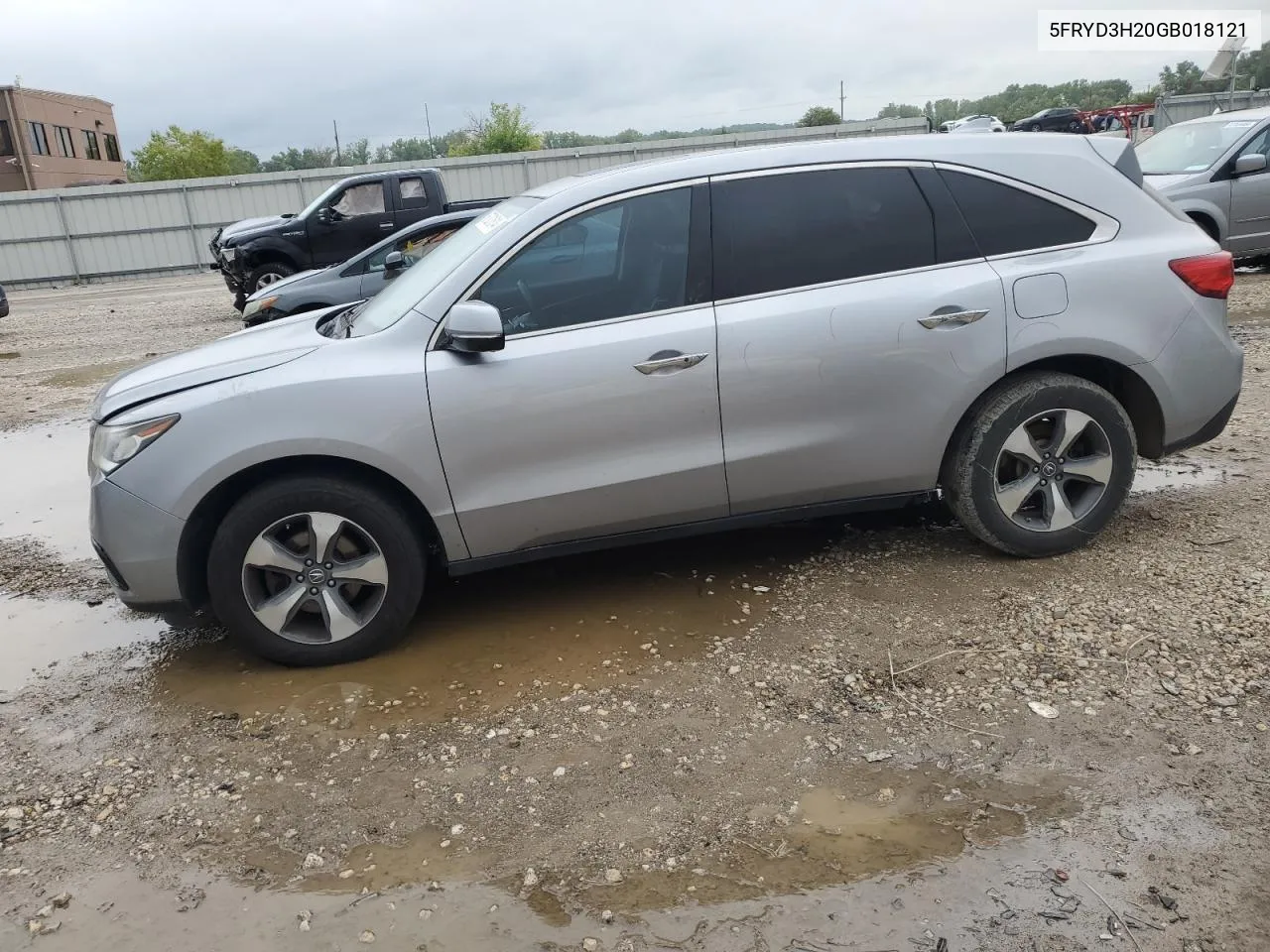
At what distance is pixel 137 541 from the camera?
3.56 m

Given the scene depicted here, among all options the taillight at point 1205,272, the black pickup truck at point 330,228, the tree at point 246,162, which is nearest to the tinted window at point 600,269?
the taillight at point 1205,272

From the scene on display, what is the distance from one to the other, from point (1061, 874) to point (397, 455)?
8.22 feet

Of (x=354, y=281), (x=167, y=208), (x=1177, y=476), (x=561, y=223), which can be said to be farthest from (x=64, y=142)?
(x=1177, y=476)

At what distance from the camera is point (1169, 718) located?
304cm

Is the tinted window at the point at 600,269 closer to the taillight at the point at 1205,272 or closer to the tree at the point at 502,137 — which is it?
the taillight at the point at 1205,272

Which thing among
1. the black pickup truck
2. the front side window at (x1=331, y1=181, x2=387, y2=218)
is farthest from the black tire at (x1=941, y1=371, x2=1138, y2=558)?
the front side window at (x1=331, y1=181, x2=387, y2=218)

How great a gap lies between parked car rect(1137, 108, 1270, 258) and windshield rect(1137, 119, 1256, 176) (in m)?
0.01

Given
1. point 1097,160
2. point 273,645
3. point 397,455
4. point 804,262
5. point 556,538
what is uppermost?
point 1097,160

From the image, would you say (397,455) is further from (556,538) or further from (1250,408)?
(1250,408)

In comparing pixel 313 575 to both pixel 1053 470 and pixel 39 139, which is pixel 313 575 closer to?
pixel 1053 470

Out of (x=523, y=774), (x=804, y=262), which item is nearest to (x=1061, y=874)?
(x=523, y=774)

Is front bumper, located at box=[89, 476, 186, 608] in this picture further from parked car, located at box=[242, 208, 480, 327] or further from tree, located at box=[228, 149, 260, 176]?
tree, located at box=[228, 149, 260, 176]

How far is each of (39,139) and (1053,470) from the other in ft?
198

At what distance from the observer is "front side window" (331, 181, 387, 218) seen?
14828mm
